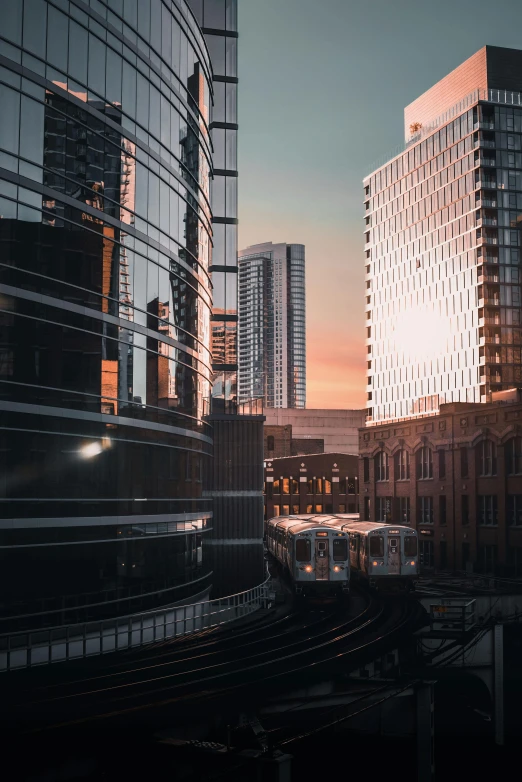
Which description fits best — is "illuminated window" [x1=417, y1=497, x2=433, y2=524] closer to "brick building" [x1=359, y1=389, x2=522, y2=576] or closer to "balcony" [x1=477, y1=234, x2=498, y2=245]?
"brick building" [x1=359, y1=389, x2=522, y2=576]

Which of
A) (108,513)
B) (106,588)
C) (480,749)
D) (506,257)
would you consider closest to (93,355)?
(108,513)

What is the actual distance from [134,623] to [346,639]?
25.2 feet

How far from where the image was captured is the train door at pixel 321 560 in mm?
45009

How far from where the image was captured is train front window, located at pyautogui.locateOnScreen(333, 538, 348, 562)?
4538 cm

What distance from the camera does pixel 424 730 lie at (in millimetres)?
27109

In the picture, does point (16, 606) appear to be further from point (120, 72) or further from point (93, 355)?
point (120, 72)

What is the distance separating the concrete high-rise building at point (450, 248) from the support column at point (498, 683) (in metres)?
76.3

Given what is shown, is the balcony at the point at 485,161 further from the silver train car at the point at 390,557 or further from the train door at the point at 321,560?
the train door at the point at 321,560

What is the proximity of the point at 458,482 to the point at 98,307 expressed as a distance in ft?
137

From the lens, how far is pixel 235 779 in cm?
1861

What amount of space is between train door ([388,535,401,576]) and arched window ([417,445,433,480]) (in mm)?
26963

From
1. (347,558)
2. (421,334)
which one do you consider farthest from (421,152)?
(347,558)

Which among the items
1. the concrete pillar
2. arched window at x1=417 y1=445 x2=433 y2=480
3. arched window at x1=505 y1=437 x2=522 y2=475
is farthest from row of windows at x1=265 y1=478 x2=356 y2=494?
the concrete pillar

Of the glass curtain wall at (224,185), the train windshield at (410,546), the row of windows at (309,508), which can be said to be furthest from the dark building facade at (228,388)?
the row of windows at (309,508)
